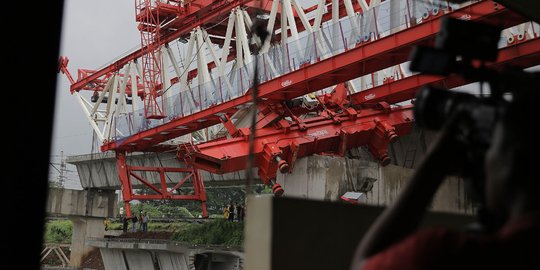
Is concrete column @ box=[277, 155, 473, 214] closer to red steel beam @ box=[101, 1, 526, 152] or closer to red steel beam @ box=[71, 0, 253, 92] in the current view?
red steel beam @ box=[101, 1, 526, 152]

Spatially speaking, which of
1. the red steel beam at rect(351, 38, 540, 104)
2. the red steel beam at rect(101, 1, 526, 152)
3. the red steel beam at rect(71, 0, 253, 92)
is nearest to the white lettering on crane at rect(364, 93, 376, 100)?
the red steel beam at rect(351, 38, 540, 104)

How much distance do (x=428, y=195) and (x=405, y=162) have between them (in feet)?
59.6

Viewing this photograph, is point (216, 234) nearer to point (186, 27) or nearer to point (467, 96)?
point (186, 27)

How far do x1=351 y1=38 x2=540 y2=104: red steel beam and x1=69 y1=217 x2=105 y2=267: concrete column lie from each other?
21263 millimetres

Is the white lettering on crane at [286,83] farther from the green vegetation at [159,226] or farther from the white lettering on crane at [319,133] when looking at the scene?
the green vegetation at [159,226]

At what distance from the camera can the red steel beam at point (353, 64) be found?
468 inches

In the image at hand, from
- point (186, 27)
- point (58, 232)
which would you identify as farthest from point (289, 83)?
point (58, 232)

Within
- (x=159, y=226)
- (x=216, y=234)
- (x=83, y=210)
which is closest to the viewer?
(x=216, y=234)

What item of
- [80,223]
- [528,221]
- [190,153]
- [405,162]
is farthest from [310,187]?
[80,223]

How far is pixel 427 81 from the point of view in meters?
16.2

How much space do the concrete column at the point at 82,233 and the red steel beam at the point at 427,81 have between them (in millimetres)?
21263

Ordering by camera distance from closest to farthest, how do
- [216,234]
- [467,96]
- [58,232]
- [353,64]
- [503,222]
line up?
[503,222]
[467,96]
[353,64]
[216,234]
[58,232]

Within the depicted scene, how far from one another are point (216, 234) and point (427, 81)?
9178 mm

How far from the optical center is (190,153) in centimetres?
1678
